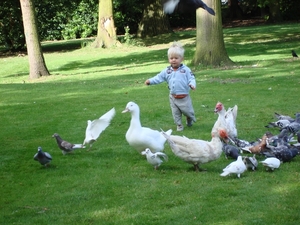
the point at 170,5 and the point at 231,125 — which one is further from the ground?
the point at 170,5

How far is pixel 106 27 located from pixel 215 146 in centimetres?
2525

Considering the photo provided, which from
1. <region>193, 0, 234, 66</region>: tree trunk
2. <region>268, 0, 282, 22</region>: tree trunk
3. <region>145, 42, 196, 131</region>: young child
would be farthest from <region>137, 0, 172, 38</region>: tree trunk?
<region>145, 42, 196, 131</region>: young child

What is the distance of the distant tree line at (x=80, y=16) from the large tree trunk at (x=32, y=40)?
14197 millimetres

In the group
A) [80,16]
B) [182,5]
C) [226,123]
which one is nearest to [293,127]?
[226,123]

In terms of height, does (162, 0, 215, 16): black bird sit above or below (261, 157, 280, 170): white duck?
above

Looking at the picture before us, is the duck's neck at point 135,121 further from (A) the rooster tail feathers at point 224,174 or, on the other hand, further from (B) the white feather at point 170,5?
(B) the white feather at point 170,5

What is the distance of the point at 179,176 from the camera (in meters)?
6.39

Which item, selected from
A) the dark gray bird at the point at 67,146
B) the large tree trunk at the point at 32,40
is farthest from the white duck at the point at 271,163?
the large tree trunk at the point at 32,40

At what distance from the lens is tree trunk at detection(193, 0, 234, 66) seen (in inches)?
696

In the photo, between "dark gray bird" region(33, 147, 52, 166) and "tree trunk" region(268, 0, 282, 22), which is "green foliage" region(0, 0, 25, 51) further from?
"dark gray bird" region(33, 147, 52, 166)

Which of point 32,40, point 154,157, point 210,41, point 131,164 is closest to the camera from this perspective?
point 154,157

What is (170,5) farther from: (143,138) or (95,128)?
(95,128)

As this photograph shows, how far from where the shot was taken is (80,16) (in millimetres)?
42594

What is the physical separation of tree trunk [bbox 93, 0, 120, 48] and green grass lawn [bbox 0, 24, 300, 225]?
13.0 m
